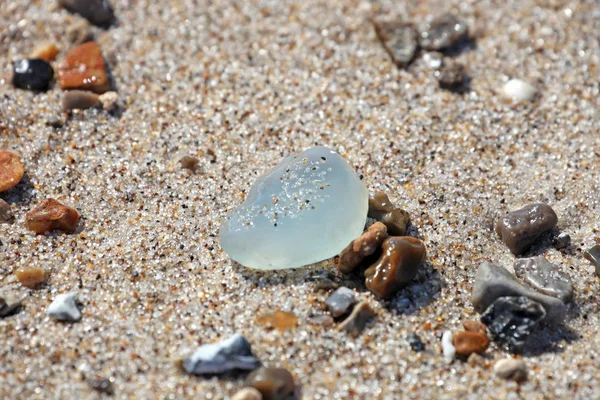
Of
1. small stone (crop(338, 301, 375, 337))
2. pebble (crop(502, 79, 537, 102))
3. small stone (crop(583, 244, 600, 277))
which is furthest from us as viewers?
pebble (crop(502, 79, 537, 102))

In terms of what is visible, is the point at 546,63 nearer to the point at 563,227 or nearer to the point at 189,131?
the point at 563,227

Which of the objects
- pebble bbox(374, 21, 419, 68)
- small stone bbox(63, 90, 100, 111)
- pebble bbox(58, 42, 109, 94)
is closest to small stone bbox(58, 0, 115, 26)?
pebble bbox(58, 42, 109, 94)

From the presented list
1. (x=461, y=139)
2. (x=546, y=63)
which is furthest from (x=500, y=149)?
(x=546, y=63)

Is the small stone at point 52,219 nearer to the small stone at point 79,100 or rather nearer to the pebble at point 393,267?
the small stone at point 79,100

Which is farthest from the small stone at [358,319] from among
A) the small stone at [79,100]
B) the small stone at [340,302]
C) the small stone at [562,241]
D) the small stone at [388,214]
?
the small stone at [79,100]

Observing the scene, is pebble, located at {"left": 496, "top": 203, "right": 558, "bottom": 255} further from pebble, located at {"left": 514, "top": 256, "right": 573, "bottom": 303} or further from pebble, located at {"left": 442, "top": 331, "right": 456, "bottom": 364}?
pebble, located at {"left": 442, "top": 331, "right": 456, "bottom": 364}

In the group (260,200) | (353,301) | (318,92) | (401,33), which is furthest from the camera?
(401,33)
